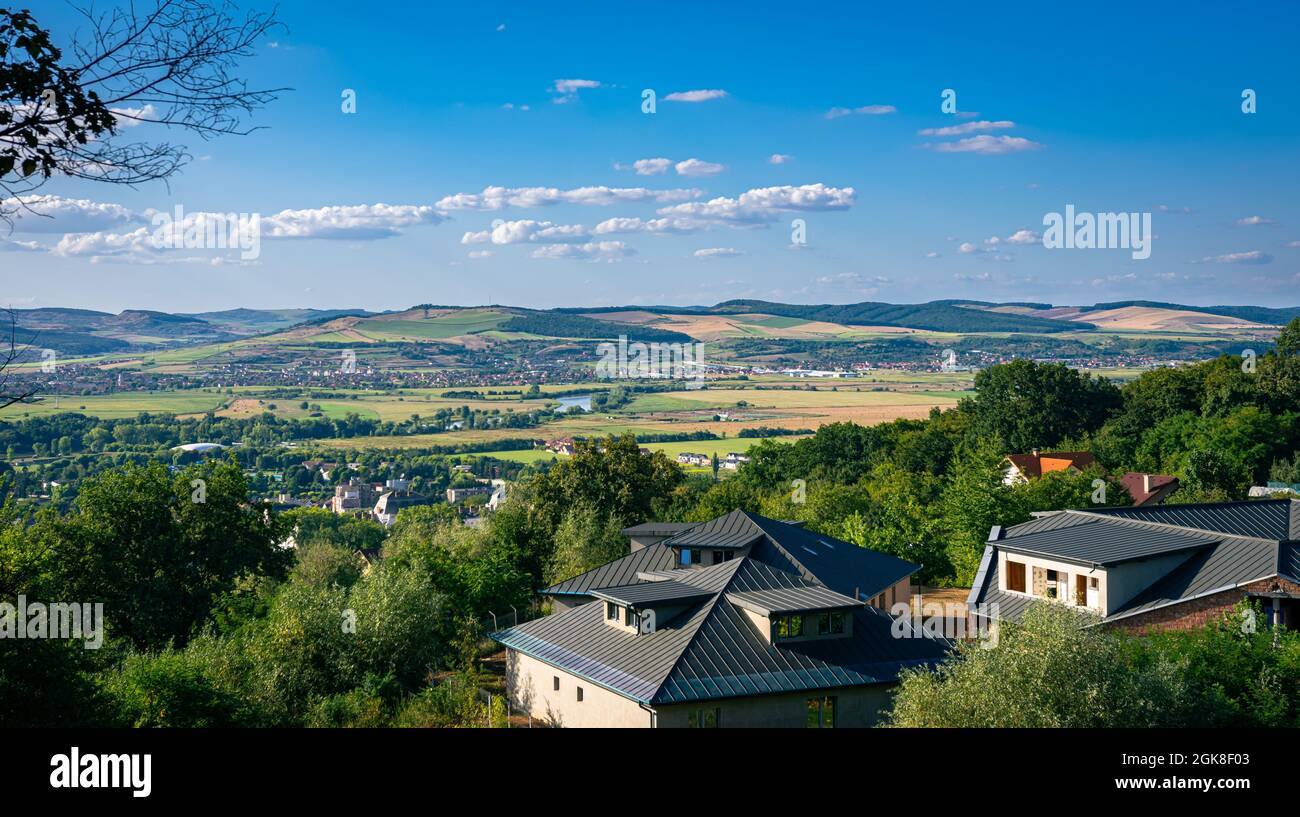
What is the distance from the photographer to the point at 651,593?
31.4 m

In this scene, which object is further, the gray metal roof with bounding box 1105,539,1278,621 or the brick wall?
the gray metal roof with bounding box 1105,539,1278,621

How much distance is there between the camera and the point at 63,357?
17262 cm

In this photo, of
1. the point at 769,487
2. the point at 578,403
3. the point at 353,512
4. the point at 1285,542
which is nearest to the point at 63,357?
the point at 578,403

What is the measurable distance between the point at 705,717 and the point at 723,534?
15.2m

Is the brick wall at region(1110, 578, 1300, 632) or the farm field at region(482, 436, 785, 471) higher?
the brick wall at region(1110, 578, 1300, 632)

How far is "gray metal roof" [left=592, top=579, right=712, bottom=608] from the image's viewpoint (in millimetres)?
30459

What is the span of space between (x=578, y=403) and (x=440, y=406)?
24.4 meters

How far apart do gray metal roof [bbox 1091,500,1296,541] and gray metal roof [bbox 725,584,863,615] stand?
→ 12608mm

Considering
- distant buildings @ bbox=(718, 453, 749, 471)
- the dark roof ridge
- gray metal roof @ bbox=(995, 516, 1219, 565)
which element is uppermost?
the dark roof ridge

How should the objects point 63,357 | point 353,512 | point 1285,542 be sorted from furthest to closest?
1. point 63,357
2. point 353,512
3. point 1285,542

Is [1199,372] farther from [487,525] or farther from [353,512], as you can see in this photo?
[353,512]

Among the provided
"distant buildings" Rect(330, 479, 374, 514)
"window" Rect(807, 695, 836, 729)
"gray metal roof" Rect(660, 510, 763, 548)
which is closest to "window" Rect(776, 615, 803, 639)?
"window" Rect(807, 695, 836, 729)

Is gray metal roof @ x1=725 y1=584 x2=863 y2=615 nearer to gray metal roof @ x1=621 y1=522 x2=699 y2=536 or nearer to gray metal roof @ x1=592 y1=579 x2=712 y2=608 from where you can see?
gray metal roof @ x1=592 y1=579 x2=712 y2=608
